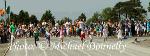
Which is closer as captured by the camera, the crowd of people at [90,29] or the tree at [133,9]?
the crowd of people at [90,29]

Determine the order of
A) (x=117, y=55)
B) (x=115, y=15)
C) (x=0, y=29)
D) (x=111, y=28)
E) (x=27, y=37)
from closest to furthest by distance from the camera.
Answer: (x=117, y=55), (x=0, y=29), (x=111, y=28), (x=27, y=37), (x=115, y=15)

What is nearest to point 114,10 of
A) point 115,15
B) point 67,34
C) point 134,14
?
point 115,15

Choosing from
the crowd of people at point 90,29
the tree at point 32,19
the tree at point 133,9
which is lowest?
the crowd of people at point 90,29

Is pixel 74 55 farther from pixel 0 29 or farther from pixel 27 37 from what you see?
pixel 27 37

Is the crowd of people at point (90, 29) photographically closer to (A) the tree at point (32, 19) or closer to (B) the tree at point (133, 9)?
(A) the tree at point (32, 19)

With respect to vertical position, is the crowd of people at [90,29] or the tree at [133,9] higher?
the tree at [133,9]

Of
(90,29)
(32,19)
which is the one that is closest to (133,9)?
(32,19)

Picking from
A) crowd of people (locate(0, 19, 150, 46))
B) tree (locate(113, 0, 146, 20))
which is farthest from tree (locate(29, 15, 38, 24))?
crowd of people (locate(0, 19, 150, 46))

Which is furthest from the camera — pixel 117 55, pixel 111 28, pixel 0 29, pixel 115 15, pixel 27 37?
pixel 115 15

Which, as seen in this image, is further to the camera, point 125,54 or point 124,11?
point 124,11

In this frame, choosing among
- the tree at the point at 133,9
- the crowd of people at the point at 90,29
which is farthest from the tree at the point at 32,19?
the crowd of people at the point at 90,29

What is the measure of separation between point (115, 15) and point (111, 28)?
430ft

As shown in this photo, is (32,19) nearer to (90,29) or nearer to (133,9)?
(133,9)

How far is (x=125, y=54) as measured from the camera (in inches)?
1057
